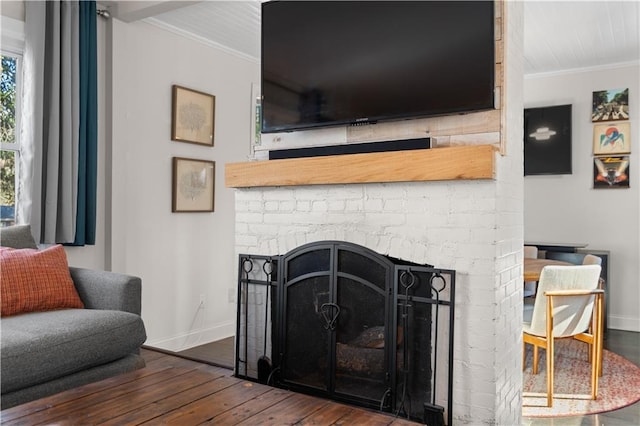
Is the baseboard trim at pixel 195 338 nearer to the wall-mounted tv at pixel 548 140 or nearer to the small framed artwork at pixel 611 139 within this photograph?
the wall-mounted tv at pixel 548 140

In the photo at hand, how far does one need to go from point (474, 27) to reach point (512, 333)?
1.26 meters

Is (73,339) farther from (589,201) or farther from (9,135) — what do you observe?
(589,201)

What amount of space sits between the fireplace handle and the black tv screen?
83 centimetres

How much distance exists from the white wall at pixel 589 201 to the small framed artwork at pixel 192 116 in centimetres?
310

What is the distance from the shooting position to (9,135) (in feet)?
9.95

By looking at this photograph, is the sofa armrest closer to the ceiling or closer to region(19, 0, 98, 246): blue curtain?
region(19, 0, 98, 246): blue curtain

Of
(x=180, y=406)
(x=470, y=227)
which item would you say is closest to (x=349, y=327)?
(x=470, y=227)

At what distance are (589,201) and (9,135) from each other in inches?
184

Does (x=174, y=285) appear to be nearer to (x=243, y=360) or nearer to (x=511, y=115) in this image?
(x=243, y=360)

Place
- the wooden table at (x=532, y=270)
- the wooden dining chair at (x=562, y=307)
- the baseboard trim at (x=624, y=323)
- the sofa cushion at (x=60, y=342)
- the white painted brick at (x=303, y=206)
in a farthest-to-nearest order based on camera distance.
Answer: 1. the baseboard trim at (x=624, y=323)
2. the wooden table at (x=532, y=270)
3. the wooden dining chair at (x=562, y=307)
4. the white painted brick at (x=303, y=206)
5. the sofa cushion at (x=60, y=342)

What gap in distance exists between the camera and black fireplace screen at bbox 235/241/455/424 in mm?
2127

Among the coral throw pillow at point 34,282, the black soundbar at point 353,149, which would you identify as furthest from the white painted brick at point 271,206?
the coral throw pillow at point 34,282

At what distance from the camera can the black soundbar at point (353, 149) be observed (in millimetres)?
2160

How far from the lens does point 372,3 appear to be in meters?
2.30
